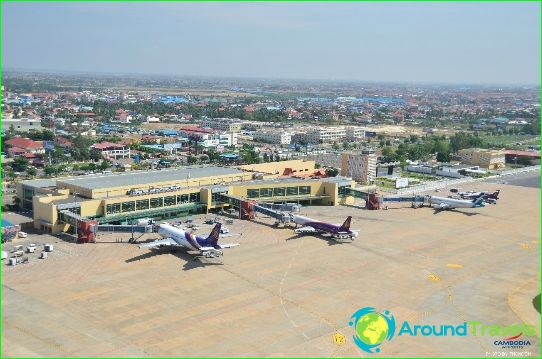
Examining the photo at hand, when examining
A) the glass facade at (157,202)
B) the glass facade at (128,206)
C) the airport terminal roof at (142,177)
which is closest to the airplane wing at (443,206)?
the airport terminal roof at (142,177)

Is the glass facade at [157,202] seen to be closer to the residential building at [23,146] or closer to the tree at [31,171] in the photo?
the tree at [31,171]

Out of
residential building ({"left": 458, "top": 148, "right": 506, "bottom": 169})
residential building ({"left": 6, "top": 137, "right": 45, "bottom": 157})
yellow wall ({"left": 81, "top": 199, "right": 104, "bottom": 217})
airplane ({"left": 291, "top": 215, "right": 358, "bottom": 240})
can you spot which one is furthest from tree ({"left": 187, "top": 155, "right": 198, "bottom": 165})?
airplane ({"left": 291, "top": 215, "right": 358, "bottom": 240})

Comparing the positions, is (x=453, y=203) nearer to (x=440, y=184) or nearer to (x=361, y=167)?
(x=440, y=184)

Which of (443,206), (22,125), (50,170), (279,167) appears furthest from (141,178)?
(22,125)

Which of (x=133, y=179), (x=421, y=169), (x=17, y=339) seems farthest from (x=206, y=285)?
(x=421, y=169)

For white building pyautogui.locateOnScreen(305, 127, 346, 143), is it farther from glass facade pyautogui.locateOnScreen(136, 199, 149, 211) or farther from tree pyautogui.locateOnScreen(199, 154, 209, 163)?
glass facade pyautogui.locateOnScreen(136, 199, 149, 211)

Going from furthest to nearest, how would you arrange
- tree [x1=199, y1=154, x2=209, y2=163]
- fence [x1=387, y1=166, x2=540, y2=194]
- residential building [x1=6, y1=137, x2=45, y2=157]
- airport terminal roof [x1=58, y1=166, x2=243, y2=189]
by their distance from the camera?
tree [x1=199, y1=154, x2=209, y2=163] → residential building [x1=6, y1=137, x2=45, y2=157] → fence [x1=387, y1=166, x2=540, y2=194] → airport terminal roof [x1=58, y1=166, x2=243, y2=189]

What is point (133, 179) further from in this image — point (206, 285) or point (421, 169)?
point (421, 169)
